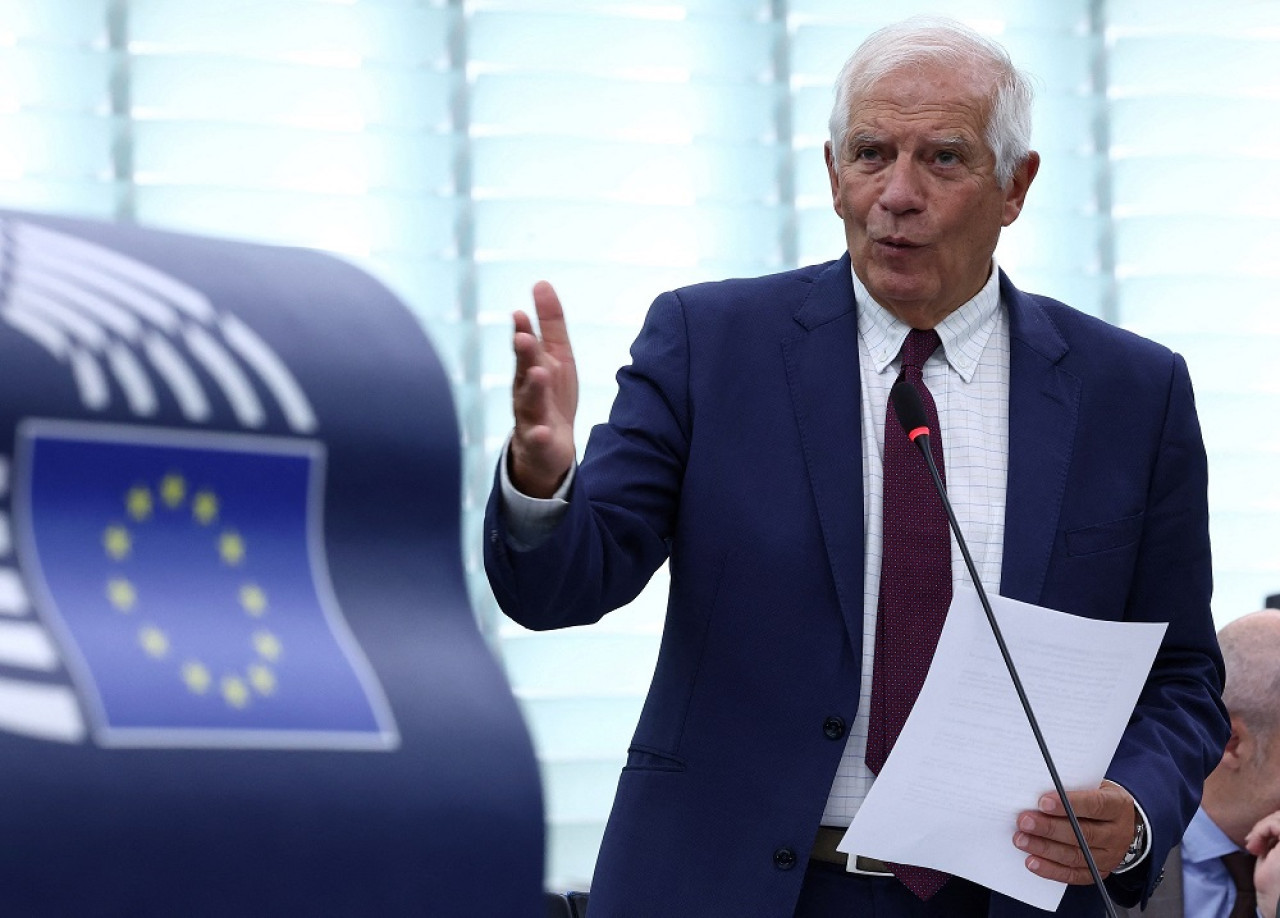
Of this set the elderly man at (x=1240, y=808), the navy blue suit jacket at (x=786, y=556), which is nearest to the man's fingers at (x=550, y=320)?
the navy blue suit jacket at (x=786, y=556)

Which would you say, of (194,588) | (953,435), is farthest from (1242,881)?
(194,588)

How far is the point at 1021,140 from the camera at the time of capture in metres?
1.96

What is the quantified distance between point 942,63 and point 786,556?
1.85 ft

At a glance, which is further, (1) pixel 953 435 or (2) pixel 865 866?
(1) pixel 953 435

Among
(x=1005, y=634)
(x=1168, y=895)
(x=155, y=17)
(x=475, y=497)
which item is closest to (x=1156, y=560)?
(x=1005, y=634)

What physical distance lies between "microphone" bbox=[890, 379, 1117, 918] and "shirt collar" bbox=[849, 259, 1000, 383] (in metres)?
0.21

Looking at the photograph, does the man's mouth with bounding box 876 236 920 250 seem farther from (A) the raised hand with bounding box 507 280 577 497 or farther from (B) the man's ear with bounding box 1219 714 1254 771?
(B) the man's ear with bounding box 1219 714 1254 771

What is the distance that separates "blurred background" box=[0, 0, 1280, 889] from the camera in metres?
3.25

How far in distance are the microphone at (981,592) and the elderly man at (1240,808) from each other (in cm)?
142

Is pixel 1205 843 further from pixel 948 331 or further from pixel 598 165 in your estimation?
pixel 598 165

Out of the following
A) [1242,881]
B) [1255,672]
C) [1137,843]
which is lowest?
[1242,881]

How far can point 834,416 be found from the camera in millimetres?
1764

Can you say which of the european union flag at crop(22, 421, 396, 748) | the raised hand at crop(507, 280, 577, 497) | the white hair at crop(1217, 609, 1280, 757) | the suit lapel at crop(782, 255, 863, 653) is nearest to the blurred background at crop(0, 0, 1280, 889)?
the white hair at crop(1217, 609, 1280, 757)

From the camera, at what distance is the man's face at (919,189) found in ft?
5.97
